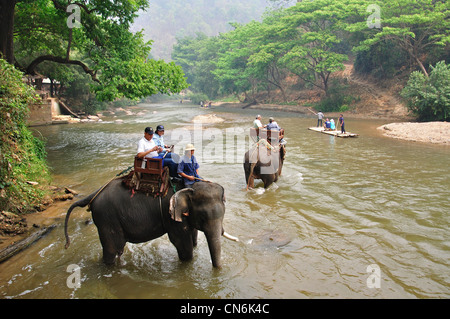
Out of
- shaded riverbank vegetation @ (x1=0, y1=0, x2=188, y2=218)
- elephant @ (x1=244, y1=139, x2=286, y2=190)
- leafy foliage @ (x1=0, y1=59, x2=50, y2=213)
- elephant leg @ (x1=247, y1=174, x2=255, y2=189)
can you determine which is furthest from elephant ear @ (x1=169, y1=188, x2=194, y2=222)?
shaded riverbank vegetation @ (x1=0, y1=0, x2=188, y2=218)

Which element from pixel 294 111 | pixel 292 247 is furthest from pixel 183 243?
pixel 294 111

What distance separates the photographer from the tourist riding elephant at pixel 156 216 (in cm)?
517

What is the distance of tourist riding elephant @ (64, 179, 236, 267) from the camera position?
17.0ft

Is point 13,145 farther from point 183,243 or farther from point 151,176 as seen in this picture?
point 183,243

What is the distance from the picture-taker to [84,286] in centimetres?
525

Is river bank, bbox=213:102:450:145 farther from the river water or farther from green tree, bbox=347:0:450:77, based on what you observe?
the river water

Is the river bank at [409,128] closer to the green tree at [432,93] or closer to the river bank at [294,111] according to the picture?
the river bank at [294,111]

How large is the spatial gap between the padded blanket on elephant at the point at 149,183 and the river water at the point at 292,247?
1.43 m

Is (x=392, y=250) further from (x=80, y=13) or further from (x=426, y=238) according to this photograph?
(x=80, y=13)

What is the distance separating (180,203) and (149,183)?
807 mm

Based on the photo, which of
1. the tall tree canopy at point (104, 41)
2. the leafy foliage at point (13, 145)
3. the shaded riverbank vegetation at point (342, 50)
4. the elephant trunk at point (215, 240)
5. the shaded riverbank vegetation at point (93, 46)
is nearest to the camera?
the elephant trunk at point (215, 240)

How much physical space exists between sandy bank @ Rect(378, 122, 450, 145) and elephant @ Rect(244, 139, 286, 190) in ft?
44.9

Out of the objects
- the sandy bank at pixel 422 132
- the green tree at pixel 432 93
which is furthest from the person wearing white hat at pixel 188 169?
the green tree at pixel 432 93

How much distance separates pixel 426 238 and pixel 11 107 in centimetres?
964
